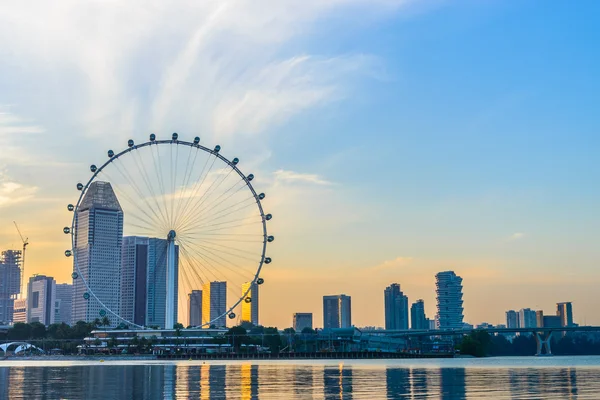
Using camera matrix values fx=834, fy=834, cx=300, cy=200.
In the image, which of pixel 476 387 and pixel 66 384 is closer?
pixel 476 387

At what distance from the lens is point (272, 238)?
14375 centimetres

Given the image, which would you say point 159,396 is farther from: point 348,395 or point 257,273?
point 257,273

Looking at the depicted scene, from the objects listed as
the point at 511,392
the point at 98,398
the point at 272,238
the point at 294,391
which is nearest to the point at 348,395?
the point at 294,391

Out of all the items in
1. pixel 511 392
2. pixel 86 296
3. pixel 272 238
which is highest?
pixel 272 238

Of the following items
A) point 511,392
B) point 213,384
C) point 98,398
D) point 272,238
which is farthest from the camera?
point 272,238

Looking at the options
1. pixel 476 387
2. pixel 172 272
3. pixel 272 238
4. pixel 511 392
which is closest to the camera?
pixel 511 392

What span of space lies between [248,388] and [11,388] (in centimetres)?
1835

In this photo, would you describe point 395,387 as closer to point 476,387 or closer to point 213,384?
point 476,387

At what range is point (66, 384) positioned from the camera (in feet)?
220

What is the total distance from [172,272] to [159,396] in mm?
109371

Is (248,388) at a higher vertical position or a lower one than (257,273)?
lower

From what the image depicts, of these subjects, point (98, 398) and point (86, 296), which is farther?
point (86, 296)

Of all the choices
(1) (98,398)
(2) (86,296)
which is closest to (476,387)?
(1) (98,398)

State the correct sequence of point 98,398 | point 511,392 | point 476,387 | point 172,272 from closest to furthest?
point 98,398, point 511,392, point 476,387, point 172,272
